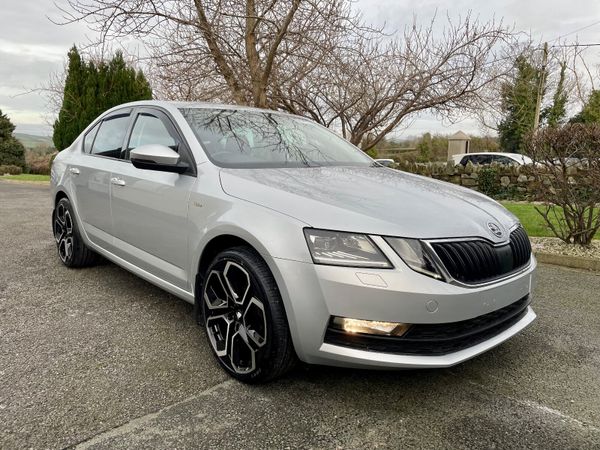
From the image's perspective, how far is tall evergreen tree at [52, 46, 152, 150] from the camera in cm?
1531

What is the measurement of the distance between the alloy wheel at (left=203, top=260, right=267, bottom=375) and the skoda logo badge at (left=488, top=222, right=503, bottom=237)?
1.25 metres

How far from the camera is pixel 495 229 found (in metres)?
2.46

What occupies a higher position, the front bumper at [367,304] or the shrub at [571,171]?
the shrub at [571,171]

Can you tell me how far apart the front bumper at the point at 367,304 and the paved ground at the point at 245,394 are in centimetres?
30

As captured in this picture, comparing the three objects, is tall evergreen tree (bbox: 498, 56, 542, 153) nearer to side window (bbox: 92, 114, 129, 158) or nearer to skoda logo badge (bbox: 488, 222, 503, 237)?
side window (bbox: 92, 114, 129, 158)

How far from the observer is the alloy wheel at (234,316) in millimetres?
2373

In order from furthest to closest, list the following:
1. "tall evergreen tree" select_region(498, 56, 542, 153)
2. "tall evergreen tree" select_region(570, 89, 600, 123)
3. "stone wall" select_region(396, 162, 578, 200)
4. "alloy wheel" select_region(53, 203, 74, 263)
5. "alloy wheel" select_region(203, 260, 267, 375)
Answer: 1. "tall evergreen tree" select_region(498, 56, 542, 153)
2. "tall evergreen tree" select_region(570, 89, 600, 123)
3. "stone wall" select_region(396, 162, 578, 200)
4. "alloy wheel" select_region(53, 203, 74, 263)
5. "alloy wheel" select_region(203, 260, 267, 375)

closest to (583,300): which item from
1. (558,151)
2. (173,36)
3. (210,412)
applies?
(558,151)

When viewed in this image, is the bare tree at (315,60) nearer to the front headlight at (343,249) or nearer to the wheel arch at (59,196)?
the wheel arch at (59,196)

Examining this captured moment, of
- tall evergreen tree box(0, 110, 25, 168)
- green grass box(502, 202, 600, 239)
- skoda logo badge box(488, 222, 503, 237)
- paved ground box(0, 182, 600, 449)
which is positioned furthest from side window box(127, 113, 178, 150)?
tall evergreen tree box(0, 110, 25, 168)

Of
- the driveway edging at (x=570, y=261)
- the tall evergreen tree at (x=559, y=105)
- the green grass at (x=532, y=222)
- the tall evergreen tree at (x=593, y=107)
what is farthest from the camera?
the tall evergreen tree at (x=559, y=105)

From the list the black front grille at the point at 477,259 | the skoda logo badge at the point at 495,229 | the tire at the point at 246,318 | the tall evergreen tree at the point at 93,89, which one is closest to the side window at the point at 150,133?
the tire at the point at 246,318

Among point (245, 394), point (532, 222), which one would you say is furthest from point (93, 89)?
point (245, 394)

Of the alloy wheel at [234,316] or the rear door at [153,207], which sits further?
the rear door at [153,207]
